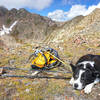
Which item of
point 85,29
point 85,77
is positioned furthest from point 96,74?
point 85,29

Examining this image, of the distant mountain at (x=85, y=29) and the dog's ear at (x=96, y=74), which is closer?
the dog's ear at (x=96, y=74)

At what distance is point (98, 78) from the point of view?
578 centimetres

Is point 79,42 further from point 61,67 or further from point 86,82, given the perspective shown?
point 86,82

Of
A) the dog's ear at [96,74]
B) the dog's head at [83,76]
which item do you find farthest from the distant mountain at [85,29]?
the dog's head at [83,76]

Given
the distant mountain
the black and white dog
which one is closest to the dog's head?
the black and white dog

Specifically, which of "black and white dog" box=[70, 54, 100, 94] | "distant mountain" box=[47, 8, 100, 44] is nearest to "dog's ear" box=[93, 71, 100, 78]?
"black and white dog" box=[70, 54, 100, 94]

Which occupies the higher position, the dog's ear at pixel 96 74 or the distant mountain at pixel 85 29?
the distant mountain at pixel 85 29

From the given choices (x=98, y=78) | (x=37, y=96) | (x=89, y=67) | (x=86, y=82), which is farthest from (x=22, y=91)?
(x=98, y=78)

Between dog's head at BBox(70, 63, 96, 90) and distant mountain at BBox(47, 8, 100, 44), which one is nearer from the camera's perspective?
dog's head at BBox(70, 63, 96, 90)

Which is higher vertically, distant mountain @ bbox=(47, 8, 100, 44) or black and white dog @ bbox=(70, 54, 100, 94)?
distant mountain @ bbox=(47, 8, 100, 44)

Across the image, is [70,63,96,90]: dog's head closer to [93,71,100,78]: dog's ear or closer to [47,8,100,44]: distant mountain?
[93,71,100,78]: dog's ear

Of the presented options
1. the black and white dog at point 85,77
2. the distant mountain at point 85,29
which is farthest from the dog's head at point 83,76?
the distant mountain at point 85,29

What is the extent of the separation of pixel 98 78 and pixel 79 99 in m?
1.70

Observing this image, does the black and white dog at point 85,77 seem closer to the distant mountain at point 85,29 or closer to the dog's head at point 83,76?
the dog's head at point 83,76
